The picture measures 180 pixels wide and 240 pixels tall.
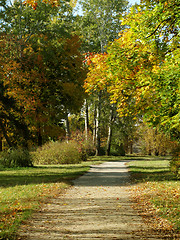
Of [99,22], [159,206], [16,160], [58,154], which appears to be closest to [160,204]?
[159,206]

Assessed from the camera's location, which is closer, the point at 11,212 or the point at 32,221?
the point at 32,221

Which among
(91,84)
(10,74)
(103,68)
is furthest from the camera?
(10,74)

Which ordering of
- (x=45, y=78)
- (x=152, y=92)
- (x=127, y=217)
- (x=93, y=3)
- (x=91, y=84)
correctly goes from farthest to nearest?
(x=93, y=3) → (x=45, y=78) → (x=91, y=84) → (x=152, y=92) → (x=127, y=217)

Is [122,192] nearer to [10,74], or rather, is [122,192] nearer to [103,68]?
[103,68]

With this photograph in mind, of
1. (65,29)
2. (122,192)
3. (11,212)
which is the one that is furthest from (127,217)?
(65,29)

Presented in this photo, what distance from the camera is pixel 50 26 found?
20703mm

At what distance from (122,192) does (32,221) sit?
4074 mm

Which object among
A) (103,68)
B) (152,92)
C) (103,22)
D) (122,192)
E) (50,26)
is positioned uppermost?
(103,22)

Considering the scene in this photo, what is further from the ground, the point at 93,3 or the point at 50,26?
the point at 93,3

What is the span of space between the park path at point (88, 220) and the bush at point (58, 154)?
42.5ft

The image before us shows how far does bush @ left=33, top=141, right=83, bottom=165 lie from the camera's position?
21359 mm

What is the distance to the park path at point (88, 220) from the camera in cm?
461

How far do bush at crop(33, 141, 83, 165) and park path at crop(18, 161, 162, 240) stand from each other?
42.5ft

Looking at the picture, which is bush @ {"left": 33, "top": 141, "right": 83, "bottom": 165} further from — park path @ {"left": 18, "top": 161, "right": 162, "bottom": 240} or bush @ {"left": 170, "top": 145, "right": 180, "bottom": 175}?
park path @ {"left": 18, "top": 161, "right": 162, "bottom": 240}
